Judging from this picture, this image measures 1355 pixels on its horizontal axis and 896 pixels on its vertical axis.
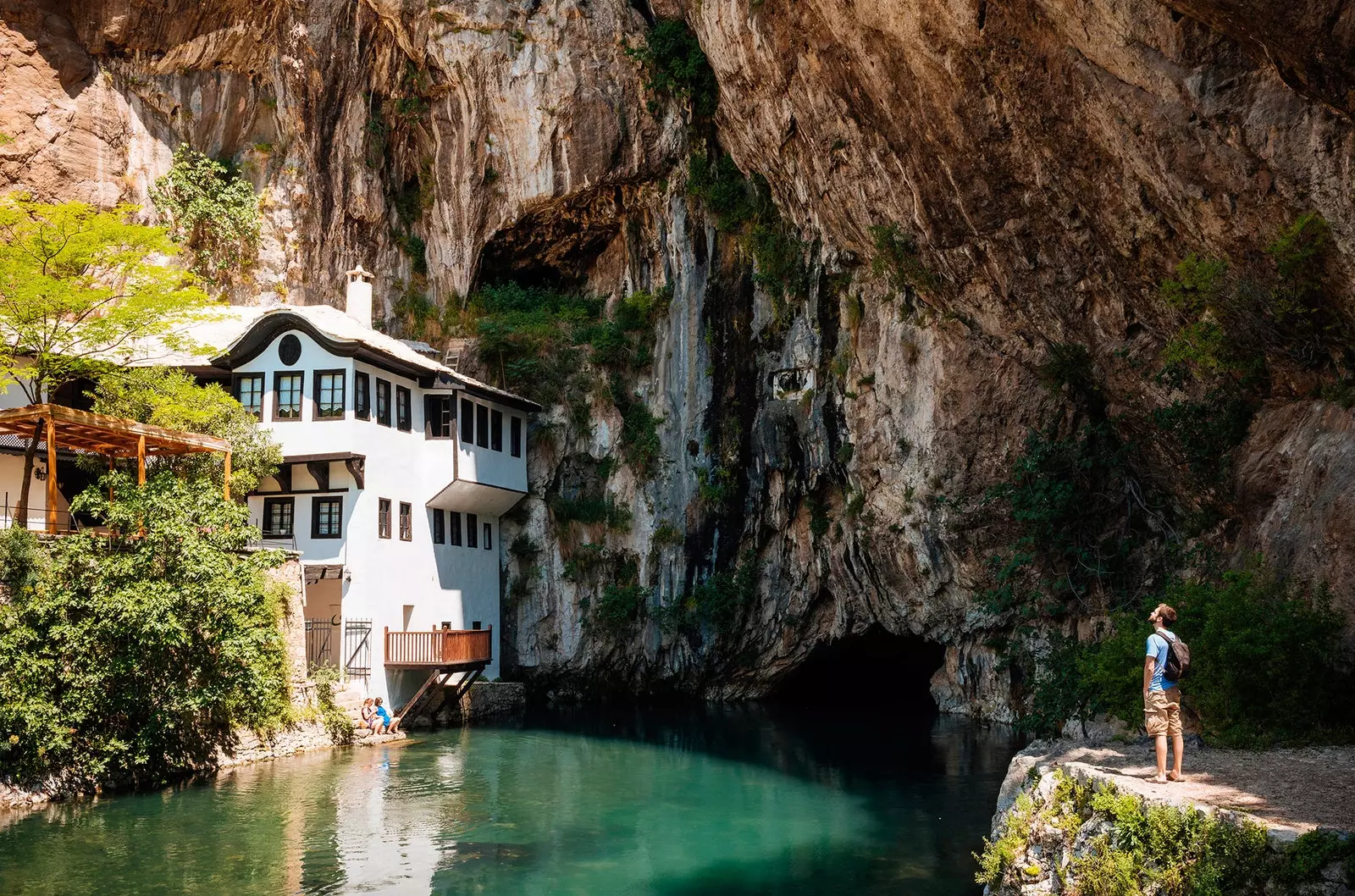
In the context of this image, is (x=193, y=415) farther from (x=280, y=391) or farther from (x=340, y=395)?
(x=340, y=395)

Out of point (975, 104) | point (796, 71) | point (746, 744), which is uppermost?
point (796, 71)

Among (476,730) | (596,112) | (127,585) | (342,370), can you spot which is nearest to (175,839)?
(127,585)

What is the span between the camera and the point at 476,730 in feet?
86.9

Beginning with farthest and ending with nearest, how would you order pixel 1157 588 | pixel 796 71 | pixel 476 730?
pixel 476 730
pixel 796 71
pixel 1157 588

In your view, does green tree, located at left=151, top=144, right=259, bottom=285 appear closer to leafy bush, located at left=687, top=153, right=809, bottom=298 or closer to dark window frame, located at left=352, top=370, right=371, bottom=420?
dark window frame, located at left=352, top=370, right=371, bottom=420

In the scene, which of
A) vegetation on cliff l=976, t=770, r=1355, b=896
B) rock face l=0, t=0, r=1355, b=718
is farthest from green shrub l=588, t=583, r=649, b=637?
vegetation on cliff l=976, t=770, r=1355, b=896

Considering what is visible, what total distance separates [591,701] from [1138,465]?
18008mm

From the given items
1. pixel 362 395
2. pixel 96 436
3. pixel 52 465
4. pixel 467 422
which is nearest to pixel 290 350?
pixel 362 395

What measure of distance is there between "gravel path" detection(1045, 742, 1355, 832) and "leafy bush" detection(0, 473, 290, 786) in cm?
1430

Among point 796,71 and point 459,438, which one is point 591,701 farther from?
point 796,71

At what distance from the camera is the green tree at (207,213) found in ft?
109

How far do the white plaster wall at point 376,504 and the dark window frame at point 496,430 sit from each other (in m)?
1.07

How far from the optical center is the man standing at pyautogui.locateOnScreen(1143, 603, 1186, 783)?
10.2 meters

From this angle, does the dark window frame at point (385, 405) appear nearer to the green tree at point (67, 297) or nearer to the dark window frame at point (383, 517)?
the dark window frame at point (383, 517)
